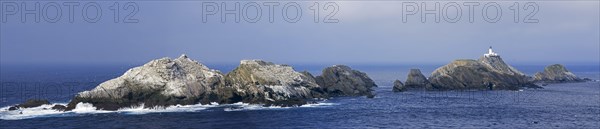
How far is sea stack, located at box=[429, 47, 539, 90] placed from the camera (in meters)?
142

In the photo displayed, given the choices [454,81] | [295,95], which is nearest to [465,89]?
[454,81]

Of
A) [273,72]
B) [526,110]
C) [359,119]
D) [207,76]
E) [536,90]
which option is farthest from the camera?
[536,90]

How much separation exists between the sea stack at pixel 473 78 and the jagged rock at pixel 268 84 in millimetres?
42487

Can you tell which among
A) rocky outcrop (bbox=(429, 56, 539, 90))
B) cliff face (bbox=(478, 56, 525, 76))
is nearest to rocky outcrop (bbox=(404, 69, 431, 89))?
rocky outcrop (bbox=(429, 56, 539, 90))

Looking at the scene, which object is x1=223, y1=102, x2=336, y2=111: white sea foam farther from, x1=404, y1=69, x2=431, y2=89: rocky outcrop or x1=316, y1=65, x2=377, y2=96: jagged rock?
x1=404, y1=69, x2=431, y2=89: rocky outcrop

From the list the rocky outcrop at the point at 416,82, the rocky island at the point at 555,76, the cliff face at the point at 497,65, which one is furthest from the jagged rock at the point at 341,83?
the rocky island at the point at 555,76

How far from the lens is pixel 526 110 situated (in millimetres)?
93438

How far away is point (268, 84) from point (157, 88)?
20.3 metres

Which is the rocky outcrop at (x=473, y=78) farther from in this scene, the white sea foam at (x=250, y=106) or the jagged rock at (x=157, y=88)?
the jagged rock at (x=157, y=88)

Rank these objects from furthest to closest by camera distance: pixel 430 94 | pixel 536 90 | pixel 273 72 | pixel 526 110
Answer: pixel 536 90
pixel 430 94
pixel 273 72
pixel 526 110

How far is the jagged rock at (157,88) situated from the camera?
93375 millimetres

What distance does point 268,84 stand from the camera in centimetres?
10519

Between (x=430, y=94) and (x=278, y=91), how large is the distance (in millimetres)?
40986

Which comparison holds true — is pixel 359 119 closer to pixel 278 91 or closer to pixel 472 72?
pixel 278 91
